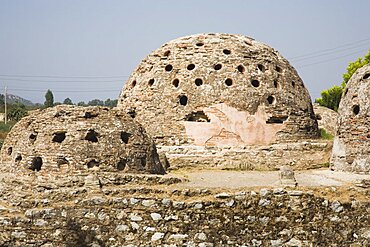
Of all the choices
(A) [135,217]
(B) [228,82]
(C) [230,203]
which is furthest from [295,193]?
(B) [228,82]

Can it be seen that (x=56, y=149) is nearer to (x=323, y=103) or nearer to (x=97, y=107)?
(x=97, y=107)

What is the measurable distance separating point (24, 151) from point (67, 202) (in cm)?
270

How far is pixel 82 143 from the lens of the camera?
10891 mm

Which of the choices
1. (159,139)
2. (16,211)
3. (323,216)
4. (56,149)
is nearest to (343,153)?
(323,216)

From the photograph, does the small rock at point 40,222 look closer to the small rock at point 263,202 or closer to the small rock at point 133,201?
the small rock at point 133,201

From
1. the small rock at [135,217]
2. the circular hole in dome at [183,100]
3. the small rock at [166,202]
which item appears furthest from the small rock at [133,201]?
the circular hole in dome at [183,100]

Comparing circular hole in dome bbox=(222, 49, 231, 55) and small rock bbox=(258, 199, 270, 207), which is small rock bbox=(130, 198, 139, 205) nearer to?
small rock bbox=(258, 199, 270, 207)

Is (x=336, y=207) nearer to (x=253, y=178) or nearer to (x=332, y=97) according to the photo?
(x=253, y=178)

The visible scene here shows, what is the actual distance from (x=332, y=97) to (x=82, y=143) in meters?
30.8

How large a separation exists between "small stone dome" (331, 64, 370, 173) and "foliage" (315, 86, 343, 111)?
23230 mm

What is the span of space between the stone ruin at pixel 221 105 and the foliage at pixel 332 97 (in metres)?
20.2

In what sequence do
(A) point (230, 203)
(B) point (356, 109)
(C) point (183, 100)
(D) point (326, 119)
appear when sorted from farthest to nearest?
(D) point (326, 119), (C) point (183, 100), (B) point (356, 109), (A) point (230, 203)

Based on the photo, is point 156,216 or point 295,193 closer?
point 156,216

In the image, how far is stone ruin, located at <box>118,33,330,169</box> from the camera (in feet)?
53.5
